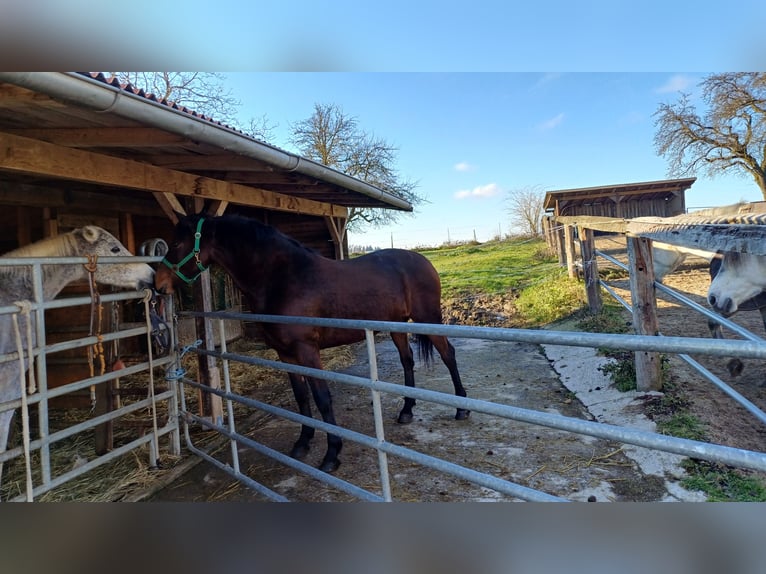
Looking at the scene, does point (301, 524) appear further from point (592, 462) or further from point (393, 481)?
point (592, 462)

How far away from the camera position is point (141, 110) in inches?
64.2

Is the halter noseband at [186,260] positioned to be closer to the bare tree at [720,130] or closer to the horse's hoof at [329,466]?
the horse's hoof at [329,466]

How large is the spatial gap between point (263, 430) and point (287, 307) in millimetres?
1266

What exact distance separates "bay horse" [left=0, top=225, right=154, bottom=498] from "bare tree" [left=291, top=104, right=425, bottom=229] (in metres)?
6.44

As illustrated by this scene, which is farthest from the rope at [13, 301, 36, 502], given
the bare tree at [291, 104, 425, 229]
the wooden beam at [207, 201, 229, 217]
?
the bare tree at [291, 104, 425, 229]

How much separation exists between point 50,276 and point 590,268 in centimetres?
530

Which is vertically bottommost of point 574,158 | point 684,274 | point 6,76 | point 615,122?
point 684,274

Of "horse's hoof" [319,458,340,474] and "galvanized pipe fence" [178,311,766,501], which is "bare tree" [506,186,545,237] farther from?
"galvanized pipe fence" [178,311,766,501]

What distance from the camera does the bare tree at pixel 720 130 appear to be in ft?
28.2

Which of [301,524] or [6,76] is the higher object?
[6,76]

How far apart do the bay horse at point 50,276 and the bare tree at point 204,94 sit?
27.5 ft

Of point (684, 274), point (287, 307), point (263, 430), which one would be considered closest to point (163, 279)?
point (287, 307)

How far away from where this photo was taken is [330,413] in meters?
2.30

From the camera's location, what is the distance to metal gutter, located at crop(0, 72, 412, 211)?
1.31m
